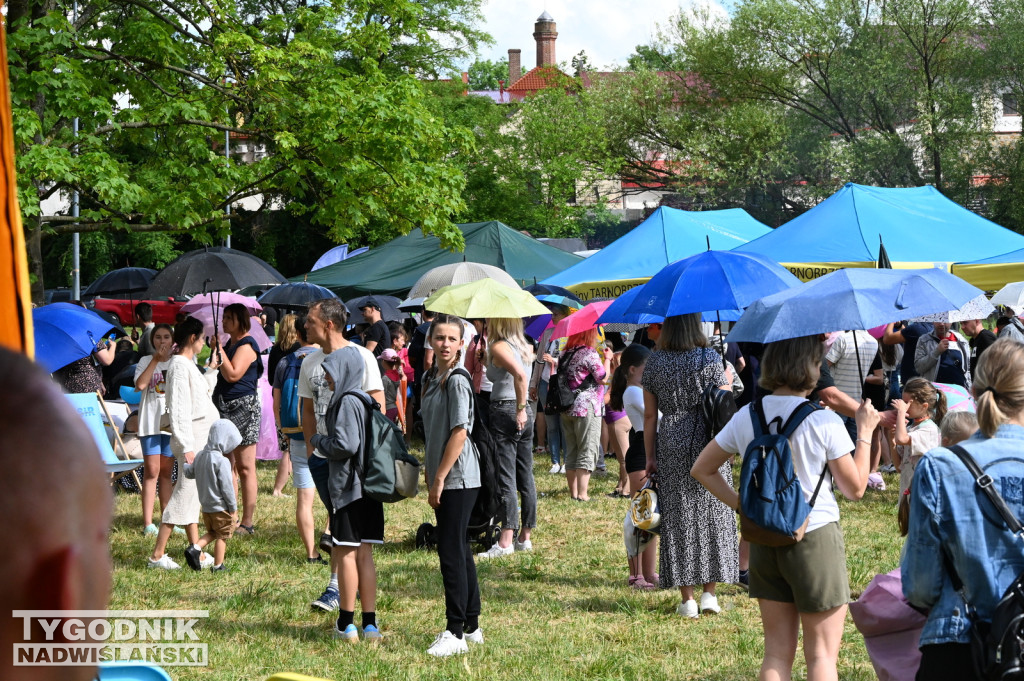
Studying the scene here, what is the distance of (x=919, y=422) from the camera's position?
310 inches

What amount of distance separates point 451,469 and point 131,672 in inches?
179

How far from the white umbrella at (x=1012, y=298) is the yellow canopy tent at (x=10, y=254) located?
48.8 ft

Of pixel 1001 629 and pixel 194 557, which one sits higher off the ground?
pixel 1001 629

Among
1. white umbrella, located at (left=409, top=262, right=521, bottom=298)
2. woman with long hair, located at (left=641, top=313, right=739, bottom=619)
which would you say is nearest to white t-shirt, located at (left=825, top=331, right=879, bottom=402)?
white umbrella, located at (left=409, top=262, right=521, bottom=298)

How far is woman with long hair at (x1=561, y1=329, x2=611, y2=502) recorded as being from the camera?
33.4 ft

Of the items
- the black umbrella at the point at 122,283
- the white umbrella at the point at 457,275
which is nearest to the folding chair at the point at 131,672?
the white umbrella at the point at 457,275

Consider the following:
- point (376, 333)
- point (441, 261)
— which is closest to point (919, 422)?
point (376, 333)

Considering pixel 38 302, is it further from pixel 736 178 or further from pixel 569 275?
pixel 736 178

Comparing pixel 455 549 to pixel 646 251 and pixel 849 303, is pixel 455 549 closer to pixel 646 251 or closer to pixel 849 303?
pixel 849 303

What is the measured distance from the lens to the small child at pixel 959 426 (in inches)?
174

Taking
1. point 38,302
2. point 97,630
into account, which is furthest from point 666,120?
point 97,630

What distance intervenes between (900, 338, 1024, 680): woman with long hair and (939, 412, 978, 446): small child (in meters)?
1.43

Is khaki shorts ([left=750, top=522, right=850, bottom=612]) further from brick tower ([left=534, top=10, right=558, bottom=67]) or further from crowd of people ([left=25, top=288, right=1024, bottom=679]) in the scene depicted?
brick tower ([left=534, top=10, right=558, bottom=67])

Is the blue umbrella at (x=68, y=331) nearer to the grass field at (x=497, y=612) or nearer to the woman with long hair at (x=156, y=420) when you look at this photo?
the woman with long hair at (x=156, y=420)
